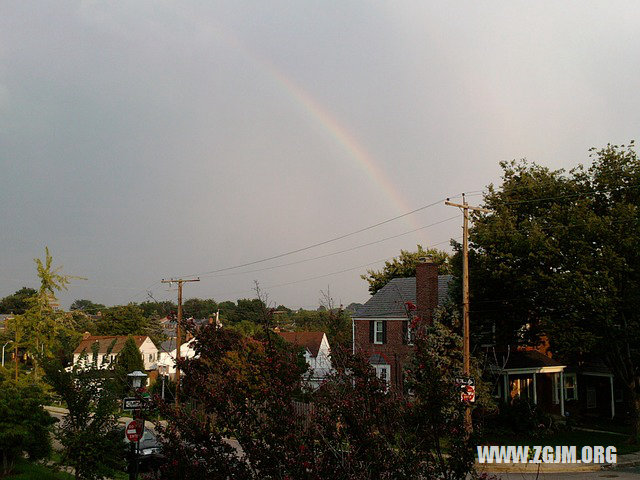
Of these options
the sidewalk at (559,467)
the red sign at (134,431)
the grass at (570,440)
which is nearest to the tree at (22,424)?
the red sign at (134,431)

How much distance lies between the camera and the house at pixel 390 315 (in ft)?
126

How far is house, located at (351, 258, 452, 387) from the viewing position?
38.5 meters

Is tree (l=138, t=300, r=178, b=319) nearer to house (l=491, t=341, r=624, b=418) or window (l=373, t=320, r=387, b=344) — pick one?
window (l=373, t=320, r=387, b=344)

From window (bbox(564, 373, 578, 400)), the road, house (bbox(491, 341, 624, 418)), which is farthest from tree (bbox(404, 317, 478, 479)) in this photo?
window (bbox(564, 373, 578, 400))

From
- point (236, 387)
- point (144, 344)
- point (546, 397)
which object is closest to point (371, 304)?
point (546, 397)

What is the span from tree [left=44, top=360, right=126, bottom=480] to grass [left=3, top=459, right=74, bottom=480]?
6.70ft

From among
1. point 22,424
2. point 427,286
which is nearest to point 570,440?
point 427,286

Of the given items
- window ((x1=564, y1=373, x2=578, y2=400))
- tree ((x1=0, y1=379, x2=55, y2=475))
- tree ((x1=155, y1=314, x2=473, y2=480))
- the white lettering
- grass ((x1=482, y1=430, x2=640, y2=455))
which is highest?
tree ((x1=155, y1=314, x2=473, y2=480))

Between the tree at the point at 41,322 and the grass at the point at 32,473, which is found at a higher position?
the tree at the point at 41,322

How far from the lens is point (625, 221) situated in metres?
26.7

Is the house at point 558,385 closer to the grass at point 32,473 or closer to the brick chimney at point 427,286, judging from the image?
the brick chimney at point 427,286

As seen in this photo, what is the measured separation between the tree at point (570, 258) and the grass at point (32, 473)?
809 inches

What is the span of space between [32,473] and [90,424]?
13.1ft

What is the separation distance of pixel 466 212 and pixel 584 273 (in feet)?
21.4
